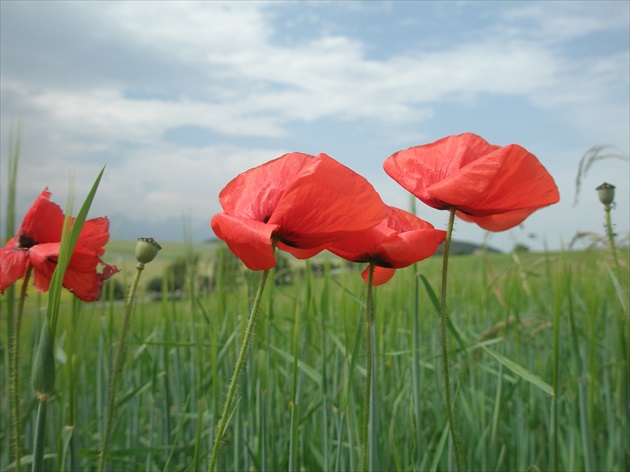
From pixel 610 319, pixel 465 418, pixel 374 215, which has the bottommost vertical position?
pixel 465 418

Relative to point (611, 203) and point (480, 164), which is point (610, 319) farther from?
point (480, 164)

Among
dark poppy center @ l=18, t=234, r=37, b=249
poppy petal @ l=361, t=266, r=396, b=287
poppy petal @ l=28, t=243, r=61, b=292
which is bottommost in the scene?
poppy petal @ l=361, t=266, r=396, b=287

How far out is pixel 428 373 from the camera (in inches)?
62.5

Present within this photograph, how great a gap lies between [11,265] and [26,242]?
3.1 inches

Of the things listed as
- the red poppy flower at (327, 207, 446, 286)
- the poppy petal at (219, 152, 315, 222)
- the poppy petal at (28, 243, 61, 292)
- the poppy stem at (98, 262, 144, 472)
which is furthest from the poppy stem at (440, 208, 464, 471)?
the poppy petal at (28, 243, 61, 292)

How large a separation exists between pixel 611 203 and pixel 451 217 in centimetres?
48

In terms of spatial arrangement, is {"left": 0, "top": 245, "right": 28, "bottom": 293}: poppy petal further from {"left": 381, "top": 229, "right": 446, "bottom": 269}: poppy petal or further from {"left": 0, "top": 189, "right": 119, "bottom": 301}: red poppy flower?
{"left": 381, "top": 229, "right": 446, "bottom": 269}: poppy petal

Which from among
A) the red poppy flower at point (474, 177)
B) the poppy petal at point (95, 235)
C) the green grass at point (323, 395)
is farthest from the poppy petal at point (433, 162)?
the poppy petal at point (95, 235)

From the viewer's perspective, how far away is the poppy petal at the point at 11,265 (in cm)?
63

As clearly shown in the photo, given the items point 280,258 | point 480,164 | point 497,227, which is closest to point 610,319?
point 280,258

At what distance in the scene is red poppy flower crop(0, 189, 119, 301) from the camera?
2.12 ft

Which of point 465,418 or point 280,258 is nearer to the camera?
point 465,418

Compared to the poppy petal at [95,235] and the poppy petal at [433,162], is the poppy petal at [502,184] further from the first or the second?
the poppy petal at [95,235]

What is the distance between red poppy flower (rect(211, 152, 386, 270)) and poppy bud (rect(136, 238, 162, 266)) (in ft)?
0.53
